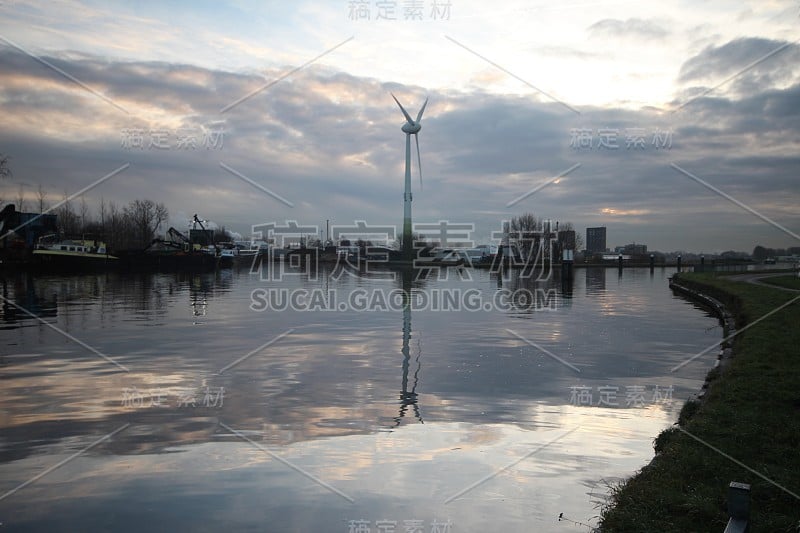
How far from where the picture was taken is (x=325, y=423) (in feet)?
31.1

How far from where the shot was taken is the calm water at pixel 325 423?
6527mm

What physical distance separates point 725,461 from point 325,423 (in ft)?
17.5

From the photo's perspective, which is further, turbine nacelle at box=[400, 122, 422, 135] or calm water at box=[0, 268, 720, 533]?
turbine nacelle at box=[400, 122, 422, 135]

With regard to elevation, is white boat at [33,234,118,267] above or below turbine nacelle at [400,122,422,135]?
below

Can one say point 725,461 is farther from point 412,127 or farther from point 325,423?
point 412,127

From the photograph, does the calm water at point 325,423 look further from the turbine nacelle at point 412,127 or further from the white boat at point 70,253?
the turbine nacelle at point 412,127

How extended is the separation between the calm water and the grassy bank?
0.61 m

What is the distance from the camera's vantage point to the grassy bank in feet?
18.0

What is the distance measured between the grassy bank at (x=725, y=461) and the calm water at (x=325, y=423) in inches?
24.2

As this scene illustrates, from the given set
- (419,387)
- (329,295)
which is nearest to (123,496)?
(419,387)

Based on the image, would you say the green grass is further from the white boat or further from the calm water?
the white boat

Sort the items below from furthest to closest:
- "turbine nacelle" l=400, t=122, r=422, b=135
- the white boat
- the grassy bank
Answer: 1. "turbine nacelle" l=400, t=122, r=422, b=135
2. the white boat
3. the grassy bank

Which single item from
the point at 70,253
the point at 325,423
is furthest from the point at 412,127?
the point at 325,423

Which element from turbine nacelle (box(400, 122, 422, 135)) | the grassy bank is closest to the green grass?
the grassy bank
